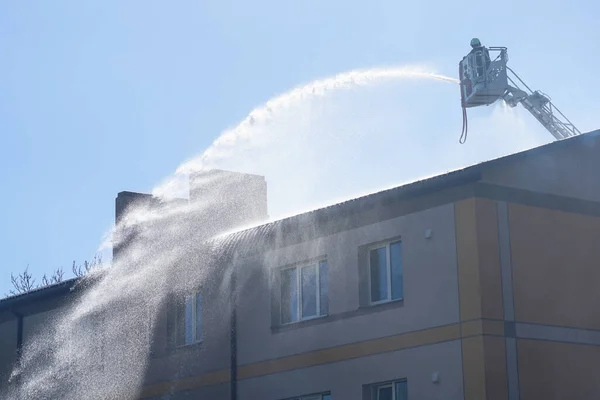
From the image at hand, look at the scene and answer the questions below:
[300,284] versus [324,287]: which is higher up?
[300,284]

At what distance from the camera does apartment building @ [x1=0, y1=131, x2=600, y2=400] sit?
2172 centimetres

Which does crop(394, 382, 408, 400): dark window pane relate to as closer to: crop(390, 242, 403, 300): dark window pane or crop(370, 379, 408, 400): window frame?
crop(370, 379, 408, 400): window frame

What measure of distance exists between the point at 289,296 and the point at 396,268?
3487mm

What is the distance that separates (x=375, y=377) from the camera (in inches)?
912

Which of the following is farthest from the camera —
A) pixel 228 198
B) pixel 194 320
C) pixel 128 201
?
pixel 128 201

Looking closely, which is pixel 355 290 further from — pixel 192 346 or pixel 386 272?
pixel 192 346

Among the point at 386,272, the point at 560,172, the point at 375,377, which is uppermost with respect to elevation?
the point at 560,172

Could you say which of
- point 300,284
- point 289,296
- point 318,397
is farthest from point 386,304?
point 289,296

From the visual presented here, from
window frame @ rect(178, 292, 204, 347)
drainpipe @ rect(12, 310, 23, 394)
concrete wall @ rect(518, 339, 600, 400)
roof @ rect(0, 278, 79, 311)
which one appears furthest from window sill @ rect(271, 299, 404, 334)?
drainpipe @ rect(12, 310, 23, 394)

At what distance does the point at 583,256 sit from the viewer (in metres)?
23.8

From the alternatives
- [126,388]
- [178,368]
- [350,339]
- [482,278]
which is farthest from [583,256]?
[126,388]

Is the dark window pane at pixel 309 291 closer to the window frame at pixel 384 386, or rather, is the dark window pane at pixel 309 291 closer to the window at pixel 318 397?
the window at pixel 318 397

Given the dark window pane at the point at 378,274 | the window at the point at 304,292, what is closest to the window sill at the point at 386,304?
the dark window pane at the point at 378,274

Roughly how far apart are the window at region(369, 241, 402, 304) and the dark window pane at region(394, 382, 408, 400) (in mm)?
1764
